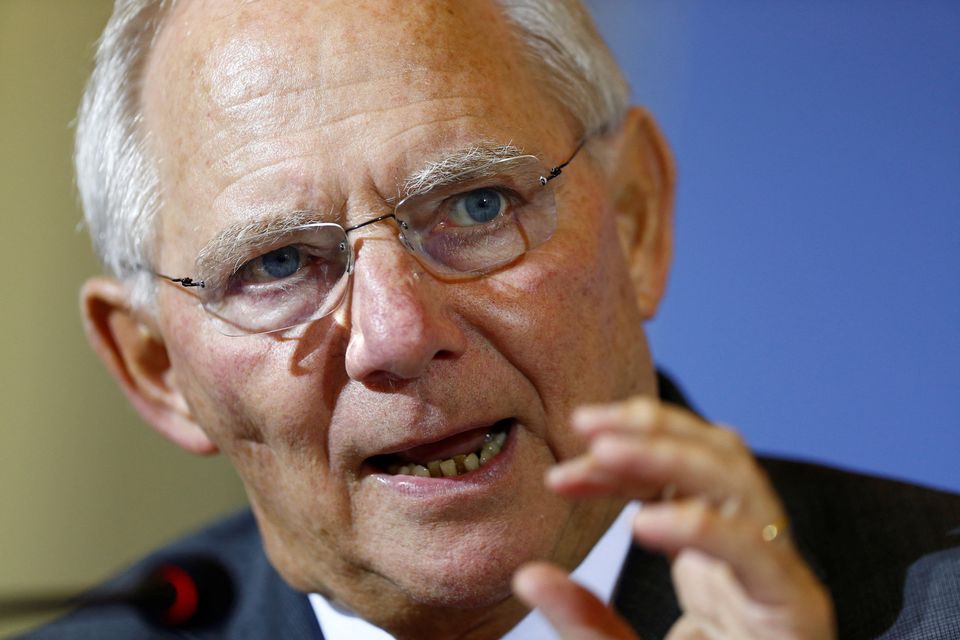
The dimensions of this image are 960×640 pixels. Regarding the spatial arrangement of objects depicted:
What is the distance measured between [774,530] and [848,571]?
960mm

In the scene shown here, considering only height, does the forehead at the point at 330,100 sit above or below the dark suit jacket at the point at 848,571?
above

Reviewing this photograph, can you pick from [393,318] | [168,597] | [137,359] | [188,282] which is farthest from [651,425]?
[137,359]

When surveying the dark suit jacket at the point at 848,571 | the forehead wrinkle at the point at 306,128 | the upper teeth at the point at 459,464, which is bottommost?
the dark suit jacket at the point at 848,571

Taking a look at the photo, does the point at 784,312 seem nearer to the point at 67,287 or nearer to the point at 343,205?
the point at 343,205

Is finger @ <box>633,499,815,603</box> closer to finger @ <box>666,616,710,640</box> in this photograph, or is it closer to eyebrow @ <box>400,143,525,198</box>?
finger @ <box>666,616,710,640</box>

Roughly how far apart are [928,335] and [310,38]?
173 cm

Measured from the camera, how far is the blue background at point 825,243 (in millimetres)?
2789

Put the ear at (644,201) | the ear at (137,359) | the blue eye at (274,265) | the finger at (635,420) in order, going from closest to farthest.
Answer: the finger at (635,420)
the blue eye at (274,265)
the ear at (644,201)
the ear at (137,359)

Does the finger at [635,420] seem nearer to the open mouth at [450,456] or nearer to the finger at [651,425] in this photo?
the finger at [651,425]

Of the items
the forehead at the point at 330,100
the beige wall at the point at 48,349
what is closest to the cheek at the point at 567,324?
the forehead at the point at 330,100

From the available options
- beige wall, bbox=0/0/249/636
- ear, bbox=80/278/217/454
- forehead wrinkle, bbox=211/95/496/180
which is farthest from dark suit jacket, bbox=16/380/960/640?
beige wall, bbox=0/0/249/636

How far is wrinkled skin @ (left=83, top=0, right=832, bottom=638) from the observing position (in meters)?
1.81

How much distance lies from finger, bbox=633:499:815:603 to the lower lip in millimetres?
559

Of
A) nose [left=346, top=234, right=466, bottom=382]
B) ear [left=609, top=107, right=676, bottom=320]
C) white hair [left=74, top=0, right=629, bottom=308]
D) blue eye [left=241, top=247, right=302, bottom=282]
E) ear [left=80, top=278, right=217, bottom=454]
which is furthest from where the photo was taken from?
ear [left=80, top=278, right=217, bottom=454]
